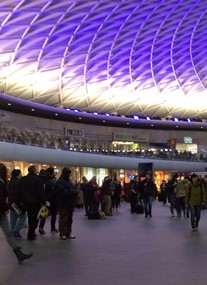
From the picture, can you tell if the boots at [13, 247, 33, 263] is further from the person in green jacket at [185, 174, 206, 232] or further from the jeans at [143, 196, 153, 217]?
the jeans at [143, 196, 153, 217]

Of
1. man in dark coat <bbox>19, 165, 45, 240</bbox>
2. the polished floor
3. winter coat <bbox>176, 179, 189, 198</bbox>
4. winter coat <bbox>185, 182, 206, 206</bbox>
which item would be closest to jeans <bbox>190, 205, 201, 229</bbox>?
winter coat <bbox>185, 182, 206, 206</bbox>

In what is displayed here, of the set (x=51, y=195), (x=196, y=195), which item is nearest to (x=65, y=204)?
(x=51, y=195)

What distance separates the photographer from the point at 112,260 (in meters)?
8.37

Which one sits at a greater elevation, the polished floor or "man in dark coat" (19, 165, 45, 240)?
"man in dark coat" (19, 165, 45, 240)

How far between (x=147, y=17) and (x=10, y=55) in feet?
47.7

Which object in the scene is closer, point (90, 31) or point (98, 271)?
point (98, 271)

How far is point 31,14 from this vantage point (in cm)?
4159

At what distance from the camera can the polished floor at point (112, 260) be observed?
679 centimetres

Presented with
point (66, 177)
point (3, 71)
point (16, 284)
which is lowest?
point (16, 284)

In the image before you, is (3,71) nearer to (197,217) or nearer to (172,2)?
(172,2)

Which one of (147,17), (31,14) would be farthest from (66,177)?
(147,17)

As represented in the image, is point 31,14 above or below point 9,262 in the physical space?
above

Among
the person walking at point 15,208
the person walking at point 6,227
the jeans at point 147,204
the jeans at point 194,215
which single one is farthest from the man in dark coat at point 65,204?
the jeans at point 147,204

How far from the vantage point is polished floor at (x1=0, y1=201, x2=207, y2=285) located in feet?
22.3
